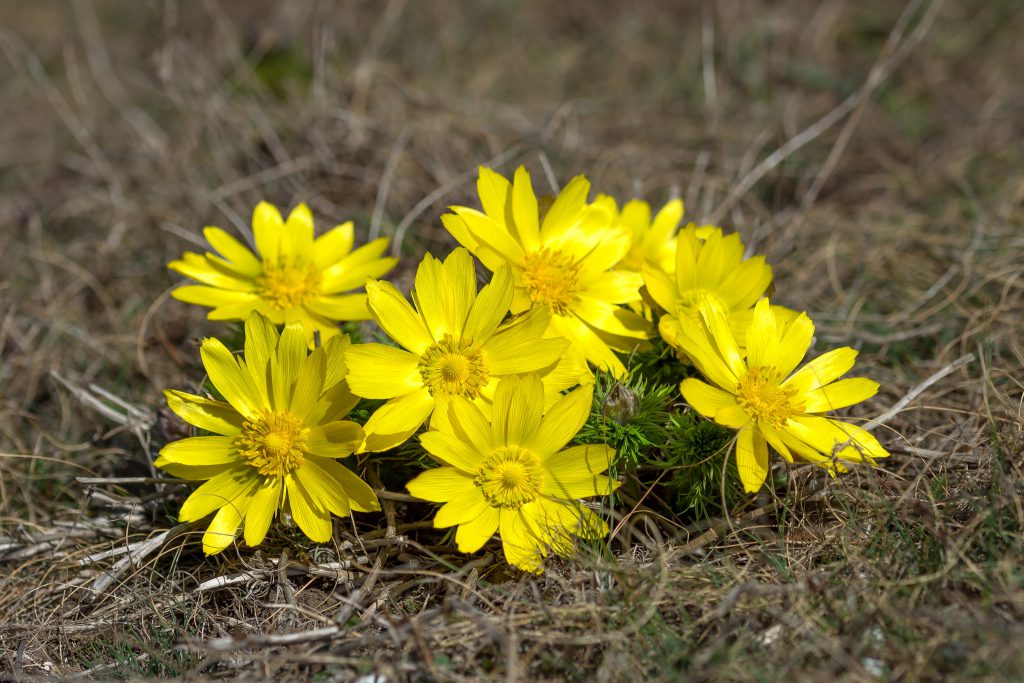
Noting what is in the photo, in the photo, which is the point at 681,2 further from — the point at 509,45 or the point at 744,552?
the point at 744,552

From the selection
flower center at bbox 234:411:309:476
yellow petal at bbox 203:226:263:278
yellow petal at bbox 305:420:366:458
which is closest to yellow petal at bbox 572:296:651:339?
yellow petal at bbox 305:420:366:458

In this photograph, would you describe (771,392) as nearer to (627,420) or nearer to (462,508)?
(627,420)

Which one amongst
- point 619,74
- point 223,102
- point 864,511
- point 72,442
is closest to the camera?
point 864,511

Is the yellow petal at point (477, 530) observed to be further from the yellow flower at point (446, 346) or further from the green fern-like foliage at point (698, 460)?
the green fern-like foliage at point (698, 460)

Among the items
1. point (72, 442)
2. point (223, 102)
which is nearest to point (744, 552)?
point (72, 442)

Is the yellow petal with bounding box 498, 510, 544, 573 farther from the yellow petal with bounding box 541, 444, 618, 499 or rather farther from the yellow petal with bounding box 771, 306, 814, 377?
the yellow petal with bounding box 771, 306, 814, 377

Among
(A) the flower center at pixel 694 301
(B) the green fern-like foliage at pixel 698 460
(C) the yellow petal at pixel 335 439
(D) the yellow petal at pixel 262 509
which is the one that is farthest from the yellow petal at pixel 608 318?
(D) the yellow petal at pixel 262 509
